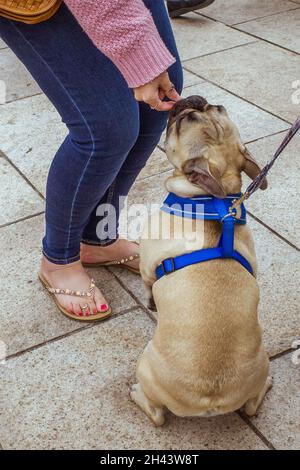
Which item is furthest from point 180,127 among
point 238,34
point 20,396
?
point 238,34

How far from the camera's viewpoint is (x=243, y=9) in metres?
7.64

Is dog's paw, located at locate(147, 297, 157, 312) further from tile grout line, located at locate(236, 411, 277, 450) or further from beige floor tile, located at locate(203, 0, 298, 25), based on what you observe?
beige floor tile, located at locate(203, 0, 298, 25)

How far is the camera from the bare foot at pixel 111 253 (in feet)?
12.2

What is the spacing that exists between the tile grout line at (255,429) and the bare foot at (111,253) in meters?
1.15

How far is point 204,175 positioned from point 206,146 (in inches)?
8.9

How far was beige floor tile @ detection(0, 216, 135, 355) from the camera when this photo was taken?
3.36 m

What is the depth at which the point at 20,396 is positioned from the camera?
2996 millimetres

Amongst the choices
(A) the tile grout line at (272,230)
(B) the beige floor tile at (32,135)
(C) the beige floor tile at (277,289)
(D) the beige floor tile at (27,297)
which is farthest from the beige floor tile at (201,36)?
(D) the beige floor tile at (27,297)

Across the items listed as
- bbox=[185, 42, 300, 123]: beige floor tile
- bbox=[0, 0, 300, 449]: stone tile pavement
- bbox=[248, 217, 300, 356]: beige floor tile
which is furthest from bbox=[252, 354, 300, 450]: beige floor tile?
bbox=[185, 42, 300, 123]: beige floor tile

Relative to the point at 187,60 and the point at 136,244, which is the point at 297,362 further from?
the point at 187,60

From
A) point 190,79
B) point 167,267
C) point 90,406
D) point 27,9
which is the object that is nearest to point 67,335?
point 90,406

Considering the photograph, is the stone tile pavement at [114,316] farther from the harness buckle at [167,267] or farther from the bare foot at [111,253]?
the harness buckle at [167,267]

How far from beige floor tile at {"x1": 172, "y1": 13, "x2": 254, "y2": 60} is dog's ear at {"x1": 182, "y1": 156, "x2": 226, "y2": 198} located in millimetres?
3969

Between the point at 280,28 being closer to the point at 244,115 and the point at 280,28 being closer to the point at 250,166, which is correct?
the point at 244,115
